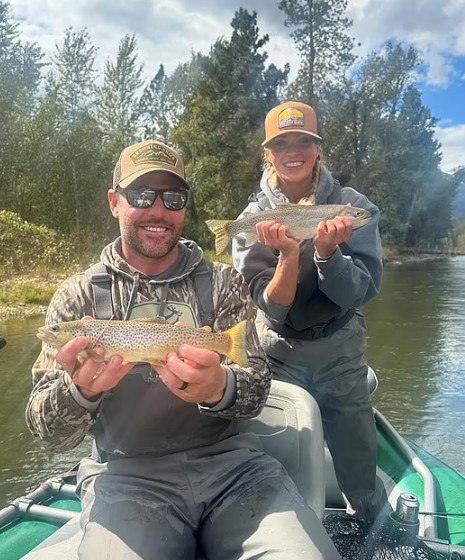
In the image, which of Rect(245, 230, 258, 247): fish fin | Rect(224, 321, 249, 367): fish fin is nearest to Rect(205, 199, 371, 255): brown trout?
Rect(245, 230, 258, 247): fish fin

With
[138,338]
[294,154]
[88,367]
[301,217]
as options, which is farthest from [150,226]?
[294,154]

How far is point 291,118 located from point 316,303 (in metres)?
1.00

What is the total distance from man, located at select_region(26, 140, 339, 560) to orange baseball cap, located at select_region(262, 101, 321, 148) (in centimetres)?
70

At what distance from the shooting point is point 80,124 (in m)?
27.4

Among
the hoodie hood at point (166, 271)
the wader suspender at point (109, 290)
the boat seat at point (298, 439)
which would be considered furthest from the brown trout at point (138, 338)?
the boat seat at point (298, 439)

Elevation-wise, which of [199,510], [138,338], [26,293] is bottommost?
[26,293]

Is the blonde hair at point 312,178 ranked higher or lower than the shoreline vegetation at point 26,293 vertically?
higher

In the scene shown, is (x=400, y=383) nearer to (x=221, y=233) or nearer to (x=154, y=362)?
(x=221, y=233)

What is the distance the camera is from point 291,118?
10.0 ft

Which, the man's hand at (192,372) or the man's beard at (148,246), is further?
the man's beard at (148,246)

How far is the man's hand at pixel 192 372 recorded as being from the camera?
1940mm

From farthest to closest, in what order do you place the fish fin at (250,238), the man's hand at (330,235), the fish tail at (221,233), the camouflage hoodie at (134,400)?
the fish tail at (221,233), the fish fin at (250,238), the man's hand at (330,235), the camouflage hoodie at (134,400)

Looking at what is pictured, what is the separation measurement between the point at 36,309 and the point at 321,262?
11.3 m

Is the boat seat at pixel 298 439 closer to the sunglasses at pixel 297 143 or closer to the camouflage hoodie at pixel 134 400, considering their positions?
the camouflage hoodie at pixel 134 400
